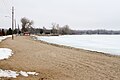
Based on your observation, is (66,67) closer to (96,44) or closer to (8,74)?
(8,74)

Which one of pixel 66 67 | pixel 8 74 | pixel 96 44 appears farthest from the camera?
pixel 96 44

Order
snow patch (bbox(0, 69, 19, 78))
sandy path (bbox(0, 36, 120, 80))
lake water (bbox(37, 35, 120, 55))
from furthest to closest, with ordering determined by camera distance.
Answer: lake water (bbox(37, 35, 120, 55)) → sandy path (bbox(0, 36, 120, 80)) → snow patch (bbox(0, 69, 19, 78))

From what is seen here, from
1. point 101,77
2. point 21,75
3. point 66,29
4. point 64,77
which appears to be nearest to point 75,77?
point 64,77

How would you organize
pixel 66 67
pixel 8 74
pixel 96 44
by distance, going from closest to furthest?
pixel 8 74 → pixel 66 67 → pixel 96 44

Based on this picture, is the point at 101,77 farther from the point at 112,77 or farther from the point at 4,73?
the point at 4,73

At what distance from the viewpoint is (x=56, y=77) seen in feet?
35.0

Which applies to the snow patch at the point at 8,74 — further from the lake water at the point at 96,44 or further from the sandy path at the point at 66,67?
the lake water at the point at 96,44

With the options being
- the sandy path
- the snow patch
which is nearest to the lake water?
the sandy path

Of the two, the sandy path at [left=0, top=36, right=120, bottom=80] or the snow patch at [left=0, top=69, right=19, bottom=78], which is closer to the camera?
the snow patch at [left=0, top=69, right=19, bottom=78]

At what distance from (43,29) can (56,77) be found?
172m

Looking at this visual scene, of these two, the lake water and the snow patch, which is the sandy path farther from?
the lake water

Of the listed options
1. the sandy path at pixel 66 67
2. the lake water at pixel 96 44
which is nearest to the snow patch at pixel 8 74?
→ the sandy path at pixel 66 67

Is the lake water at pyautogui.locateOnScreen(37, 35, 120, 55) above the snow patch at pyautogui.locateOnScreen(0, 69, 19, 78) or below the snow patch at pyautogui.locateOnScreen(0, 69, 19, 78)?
below

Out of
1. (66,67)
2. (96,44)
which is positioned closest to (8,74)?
(66,67)
